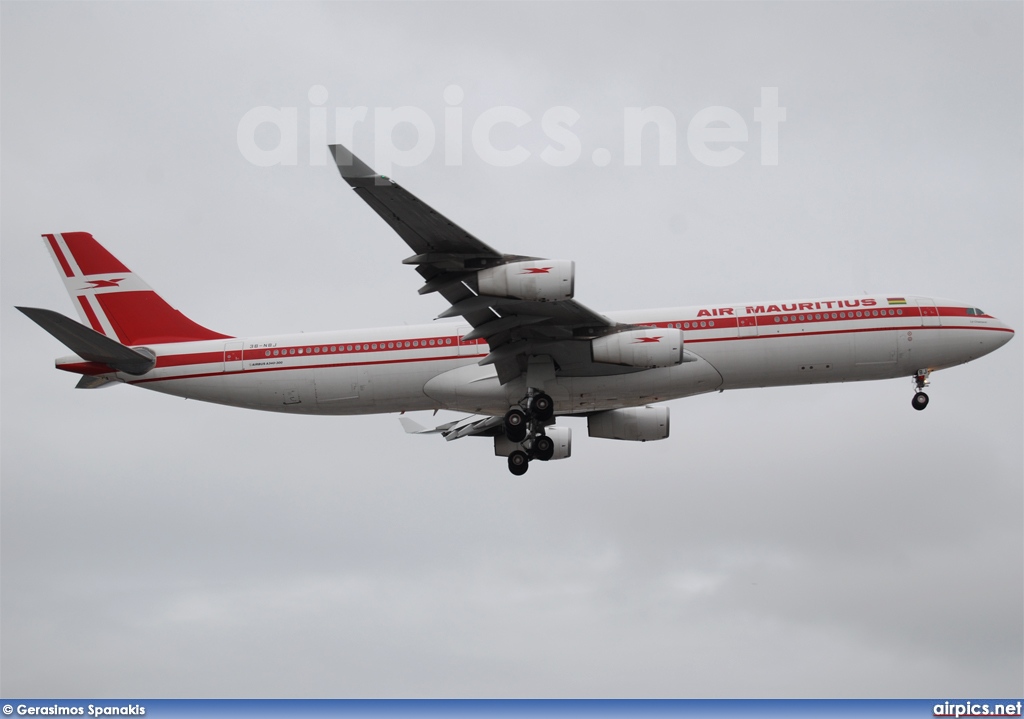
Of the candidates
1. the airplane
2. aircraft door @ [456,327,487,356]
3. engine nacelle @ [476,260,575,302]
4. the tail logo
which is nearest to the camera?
engine nacelle @ [476,260,575,302]

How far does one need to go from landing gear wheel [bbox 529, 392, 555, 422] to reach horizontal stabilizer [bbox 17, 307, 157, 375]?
1390 cm

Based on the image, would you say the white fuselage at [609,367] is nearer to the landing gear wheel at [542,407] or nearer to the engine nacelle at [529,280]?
the landing gear wheel at [542,407]

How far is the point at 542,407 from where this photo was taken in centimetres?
3984

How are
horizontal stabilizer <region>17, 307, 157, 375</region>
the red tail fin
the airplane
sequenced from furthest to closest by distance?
the red tail fin < the airplane < horizontal stabilizer <region>17, 307, 157, 375</region>

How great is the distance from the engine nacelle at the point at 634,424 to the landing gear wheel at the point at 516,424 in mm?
6322

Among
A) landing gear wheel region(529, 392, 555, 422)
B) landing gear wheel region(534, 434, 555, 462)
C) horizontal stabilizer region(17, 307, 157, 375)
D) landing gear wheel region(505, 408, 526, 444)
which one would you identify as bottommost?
landing gear wheel region(534, 434, 555, 462)

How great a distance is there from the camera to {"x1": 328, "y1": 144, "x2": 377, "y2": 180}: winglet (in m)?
28.7

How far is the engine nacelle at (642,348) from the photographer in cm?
3766

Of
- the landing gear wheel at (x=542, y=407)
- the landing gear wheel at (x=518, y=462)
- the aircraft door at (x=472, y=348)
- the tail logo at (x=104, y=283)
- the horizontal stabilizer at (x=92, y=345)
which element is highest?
the tail logo at (x=104, y=283)

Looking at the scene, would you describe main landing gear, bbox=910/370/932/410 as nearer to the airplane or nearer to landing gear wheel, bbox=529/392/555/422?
the airplane

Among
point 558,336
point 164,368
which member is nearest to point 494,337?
point 558,336

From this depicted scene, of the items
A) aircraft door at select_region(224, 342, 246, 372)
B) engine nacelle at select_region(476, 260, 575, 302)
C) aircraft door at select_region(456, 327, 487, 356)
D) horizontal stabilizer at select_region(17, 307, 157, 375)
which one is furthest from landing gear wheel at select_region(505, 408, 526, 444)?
horizontal stabilizer at select_region(17, 307, 157, 375)

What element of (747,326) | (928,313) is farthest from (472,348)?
(928,313)

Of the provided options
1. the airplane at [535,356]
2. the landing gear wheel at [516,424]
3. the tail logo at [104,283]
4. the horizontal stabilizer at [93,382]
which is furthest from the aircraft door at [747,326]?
the tail logo at [104,283]
